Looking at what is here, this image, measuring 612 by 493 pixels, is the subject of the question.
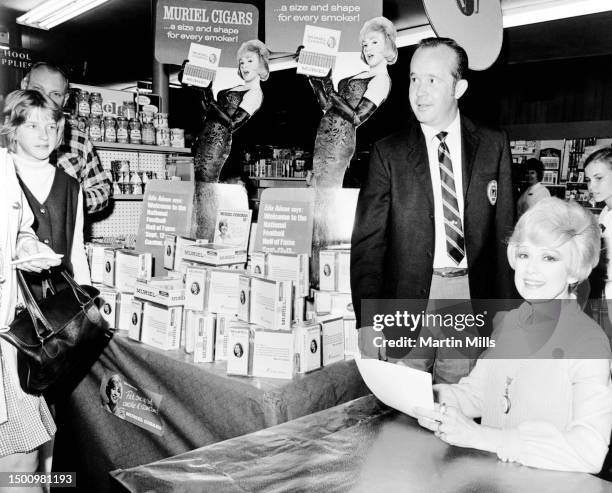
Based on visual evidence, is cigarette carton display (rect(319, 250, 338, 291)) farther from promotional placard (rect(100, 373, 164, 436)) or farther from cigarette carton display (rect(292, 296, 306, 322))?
promotional placard (rect(100, 373, 164, 436))

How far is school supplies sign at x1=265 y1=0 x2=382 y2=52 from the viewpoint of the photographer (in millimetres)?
2930

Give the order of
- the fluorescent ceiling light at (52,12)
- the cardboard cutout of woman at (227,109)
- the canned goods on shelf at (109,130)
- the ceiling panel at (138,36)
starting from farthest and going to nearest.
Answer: the fluorescent ceiling light at (52,12)
the ceiling panel at (138,36)
the canned goods on shelf at (109,130)
the cardboard cutout of woman at (227,109)

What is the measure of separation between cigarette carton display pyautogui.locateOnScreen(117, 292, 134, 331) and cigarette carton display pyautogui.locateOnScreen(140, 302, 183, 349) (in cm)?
25

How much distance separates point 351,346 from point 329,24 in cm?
185

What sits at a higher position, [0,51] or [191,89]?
[0,51]

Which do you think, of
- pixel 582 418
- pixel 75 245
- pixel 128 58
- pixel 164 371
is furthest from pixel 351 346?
pixel 128 58

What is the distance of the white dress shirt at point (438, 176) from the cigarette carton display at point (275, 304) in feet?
2.10

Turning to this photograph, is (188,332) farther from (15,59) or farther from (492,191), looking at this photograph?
(15,59)

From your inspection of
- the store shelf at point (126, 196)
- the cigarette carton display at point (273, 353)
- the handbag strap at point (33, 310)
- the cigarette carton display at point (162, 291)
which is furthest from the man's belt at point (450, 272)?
the store shelf at point (126, 196)

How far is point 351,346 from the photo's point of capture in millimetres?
2367

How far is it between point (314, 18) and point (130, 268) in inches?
70.1

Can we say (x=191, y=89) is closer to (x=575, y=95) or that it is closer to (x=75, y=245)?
(x=75, y=245)

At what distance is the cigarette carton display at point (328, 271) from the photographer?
2.47 meters

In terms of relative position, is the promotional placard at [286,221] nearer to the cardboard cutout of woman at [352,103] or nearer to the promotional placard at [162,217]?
the cardboard cutout of woman at [352,103]
